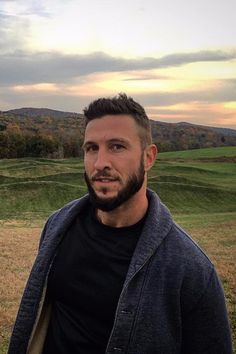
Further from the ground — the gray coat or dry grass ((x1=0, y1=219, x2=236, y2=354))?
the gray coat

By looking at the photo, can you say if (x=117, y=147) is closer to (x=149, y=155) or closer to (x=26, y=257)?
(x=149, y=155)

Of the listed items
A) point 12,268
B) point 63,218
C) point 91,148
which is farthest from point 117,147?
point 12,268

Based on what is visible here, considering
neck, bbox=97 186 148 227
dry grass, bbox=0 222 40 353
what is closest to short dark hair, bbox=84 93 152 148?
neck, bbox=97 186 148 227

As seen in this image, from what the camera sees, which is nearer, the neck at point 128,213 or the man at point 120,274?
the man at point 120,274

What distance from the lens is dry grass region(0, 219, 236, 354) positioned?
11.0m

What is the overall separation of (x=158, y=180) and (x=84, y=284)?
149 feet

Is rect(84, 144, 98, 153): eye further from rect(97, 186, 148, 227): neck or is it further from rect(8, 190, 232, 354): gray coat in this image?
rect(8, 190, 232, 354): gray coat

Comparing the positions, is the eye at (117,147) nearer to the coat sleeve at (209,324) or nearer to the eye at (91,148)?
the eye at (91,148)

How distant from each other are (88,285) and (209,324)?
821 mm

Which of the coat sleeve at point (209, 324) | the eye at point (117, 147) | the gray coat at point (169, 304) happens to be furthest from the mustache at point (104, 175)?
the coat sleeve at point (209, 324)

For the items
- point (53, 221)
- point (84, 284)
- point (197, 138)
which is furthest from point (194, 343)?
point (197, 138)

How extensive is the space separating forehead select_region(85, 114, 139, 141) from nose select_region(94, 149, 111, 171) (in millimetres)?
97

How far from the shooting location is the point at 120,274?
2.98 m

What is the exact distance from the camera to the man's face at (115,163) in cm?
302
